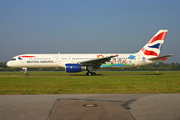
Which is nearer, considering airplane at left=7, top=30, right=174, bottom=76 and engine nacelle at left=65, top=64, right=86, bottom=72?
engine nacelle at left=65, top=64, right=86, bottom=72

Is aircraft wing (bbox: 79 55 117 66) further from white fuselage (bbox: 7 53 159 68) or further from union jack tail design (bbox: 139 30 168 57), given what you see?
union jack tail design (bbox: 139 30 168 57)

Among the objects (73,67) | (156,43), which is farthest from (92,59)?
(156,43)

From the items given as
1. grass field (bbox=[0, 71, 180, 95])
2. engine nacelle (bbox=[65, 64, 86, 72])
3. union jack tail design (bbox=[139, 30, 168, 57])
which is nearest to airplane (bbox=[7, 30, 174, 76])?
union jack tail design (bbox=[139, 30, 168, 57])

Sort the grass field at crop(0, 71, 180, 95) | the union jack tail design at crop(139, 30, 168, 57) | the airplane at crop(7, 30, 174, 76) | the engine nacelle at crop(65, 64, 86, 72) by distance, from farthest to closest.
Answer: the union jack tail design at crop(139, 30, 168, 57) → the airplane at crop(7, 30, 174, 76) → the engine nacelle at crop(65, 64, 86, 72) → the grass field at crop(0, 71, 180, 95)

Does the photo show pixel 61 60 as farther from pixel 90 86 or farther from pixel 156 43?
pixel 90 86

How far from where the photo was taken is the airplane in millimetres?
31938

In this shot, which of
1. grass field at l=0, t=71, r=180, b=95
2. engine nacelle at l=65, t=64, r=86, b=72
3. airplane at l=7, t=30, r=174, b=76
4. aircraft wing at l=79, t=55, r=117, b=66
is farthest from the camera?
airplane at l=7, t=30, r=174, b=76

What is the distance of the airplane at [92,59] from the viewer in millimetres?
31938

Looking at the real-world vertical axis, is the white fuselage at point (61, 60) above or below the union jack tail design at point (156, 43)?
below

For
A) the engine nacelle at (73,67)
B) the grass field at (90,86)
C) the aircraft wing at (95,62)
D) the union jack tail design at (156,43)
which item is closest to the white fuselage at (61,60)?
the aircraft wing at (95,62)

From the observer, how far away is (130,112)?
663cm

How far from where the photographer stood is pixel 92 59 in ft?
105

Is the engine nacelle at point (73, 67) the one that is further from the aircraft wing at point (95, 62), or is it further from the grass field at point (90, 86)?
the grass field at point (90, 86)

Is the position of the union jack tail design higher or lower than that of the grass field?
higher
